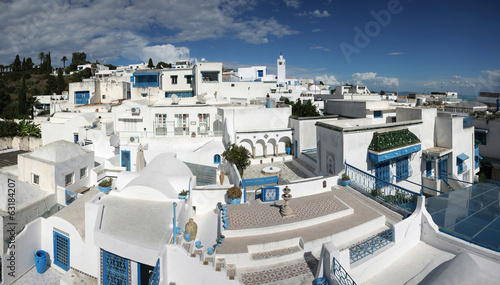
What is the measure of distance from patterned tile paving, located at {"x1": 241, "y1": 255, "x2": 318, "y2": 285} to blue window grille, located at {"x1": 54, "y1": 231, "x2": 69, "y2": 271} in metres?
8.32

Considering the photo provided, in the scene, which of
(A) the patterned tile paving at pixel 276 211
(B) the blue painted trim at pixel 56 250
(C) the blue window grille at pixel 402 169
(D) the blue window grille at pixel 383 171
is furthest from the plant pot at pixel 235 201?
(C) the blue window grille at pixel 402 169

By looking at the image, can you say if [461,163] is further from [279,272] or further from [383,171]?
[279,272]

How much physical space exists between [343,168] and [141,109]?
56.4 ft

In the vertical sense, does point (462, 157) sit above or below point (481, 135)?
below

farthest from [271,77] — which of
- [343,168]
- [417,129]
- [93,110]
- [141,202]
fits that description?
[141,202]

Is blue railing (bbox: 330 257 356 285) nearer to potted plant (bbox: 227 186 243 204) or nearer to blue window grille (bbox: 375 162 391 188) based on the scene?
potted plant (bbox: 227 186 243 204)

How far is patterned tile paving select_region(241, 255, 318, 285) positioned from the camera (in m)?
7.62

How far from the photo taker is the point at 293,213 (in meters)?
10.5

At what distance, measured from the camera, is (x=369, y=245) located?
776cm

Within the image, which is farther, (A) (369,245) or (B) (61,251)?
(B) (61,251)

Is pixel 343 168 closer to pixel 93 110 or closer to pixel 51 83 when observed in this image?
pixel 93 110

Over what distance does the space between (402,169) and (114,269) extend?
1590cm

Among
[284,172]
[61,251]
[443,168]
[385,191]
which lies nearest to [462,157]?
[443,168]

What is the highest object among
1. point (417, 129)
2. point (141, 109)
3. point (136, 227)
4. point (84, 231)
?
point (141, 109)
